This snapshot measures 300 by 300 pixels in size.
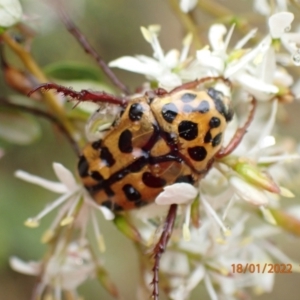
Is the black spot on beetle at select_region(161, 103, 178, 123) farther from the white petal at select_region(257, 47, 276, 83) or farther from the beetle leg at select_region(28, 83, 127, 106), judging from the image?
the white petal at select_region(257, 47, 276, 83)

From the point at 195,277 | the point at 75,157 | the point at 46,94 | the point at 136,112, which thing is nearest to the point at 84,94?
A: the point at 136,112

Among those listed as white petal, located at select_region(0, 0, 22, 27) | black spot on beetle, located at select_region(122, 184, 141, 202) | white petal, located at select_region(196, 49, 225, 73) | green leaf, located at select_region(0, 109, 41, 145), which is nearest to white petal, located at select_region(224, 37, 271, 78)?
white petal, located at select_region(196, 49, 225, 73)

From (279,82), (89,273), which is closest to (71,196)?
(89,273)

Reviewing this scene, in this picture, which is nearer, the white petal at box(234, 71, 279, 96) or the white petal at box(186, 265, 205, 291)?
the white petal at box(234, 71, 279, 96)

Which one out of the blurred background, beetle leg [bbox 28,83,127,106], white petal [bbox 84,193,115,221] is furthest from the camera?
the blurred background

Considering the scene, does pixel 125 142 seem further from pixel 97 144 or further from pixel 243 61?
pixel 243 61

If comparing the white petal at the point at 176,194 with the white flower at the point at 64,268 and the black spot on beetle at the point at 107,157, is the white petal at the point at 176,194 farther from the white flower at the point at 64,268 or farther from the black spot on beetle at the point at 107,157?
the white flower at the point at 64,268
